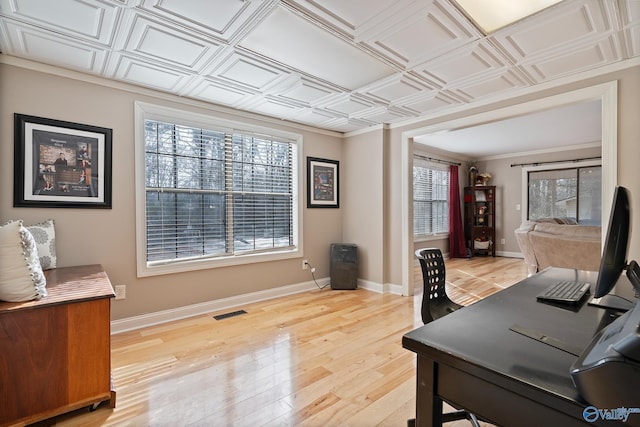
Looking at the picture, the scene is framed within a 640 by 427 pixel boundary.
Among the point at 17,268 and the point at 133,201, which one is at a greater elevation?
the point at 133,201

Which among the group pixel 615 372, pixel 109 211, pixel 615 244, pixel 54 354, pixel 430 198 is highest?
pixel 430 198

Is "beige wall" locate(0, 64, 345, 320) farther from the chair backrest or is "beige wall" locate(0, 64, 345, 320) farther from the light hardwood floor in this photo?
the chair backrest

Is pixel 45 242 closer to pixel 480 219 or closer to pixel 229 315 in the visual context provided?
pixel 229 315

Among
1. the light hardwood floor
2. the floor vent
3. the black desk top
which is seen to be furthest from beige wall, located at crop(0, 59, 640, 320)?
the black desk top

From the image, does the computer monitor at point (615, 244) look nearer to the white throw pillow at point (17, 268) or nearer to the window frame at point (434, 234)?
the white throw pillow at point (17, 268)

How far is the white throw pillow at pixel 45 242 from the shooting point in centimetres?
228

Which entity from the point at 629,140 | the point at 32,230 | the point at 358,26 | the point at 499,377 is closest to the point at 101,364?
the point at 32,230

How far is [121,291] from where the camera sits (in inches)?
111

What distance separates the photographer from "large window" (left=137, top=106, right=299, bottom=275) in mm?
3074

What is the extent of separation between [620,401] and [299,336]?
2465mm

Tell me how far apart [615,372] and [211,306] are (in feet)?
11.3

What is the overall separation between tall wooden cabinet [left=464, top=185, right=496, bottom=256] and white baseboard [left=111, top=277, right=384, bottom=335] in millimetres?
4147

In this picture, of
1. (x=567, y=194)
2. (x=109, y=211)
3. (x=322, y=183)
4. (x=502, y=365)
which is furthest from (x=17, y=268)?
(x=567, y=194)

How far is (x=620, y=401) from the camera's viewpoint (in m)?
0.50
